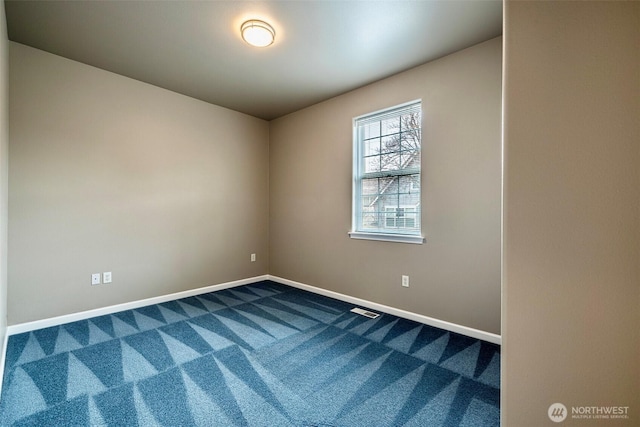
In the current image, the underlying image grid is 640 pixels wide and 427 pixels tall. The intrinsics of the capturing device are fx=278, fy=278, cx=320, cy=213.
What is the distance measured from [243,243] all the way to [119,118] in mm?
2218

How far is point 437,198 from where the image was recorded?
9.05 feet

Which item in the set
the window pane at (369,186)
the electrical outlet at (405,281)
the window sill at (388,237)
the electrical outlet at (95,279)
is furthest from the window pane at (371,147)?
the electrical outlet at (95,279)

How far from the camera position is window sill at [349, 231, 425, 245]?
9.43 ft

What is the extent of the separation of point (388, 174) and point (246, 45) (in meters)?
1.93

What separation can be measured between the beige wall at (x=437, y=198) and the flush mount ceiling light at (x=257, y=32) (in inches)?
53.9

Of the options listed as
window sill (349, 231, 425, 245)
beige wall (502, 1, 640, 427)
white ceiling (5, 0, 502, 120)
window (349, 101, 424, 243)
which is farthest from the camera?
window (349, 101, 424, 243)

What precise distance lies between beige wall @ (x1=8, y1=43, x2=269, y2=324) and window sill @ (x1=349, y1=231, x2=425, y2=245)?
1898 millimetres

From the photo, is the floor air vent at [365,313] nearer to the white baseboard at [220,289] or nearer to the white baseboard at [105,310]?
the white baseboard at [220,289]

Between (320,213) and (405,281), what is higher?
(320,213)

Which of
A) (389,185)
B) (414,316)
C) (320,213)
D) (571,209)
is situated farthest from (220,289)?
(571,209)

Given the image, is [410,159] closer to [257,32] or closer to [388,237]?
[388,237]

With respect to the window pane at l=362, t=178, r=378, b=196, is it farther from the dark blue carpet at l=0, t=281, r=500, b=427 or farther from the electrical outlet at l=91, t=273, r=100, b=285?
the electrical outlet at l=91, t=273, r=100, b=285

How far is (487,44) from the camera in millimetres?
2414

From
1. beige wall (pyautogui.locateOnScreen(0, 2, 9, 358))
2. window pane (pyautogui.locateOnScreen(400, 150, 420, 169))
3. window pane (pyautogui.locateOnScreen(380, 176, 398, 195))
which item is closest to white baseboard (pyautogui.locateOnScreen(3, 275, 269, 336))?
beige wall (pyautogui.locateOnScreen(0, 2, 9, 358))
